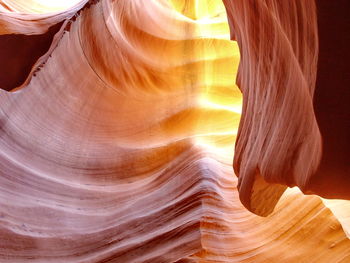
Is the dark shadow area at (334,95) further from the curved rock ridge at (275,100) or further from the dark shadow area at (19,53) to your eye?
the dark shadow area at (19,53)

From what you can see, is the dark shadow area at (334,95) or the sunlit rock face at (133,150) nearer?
the dark shadow area at (334,95)

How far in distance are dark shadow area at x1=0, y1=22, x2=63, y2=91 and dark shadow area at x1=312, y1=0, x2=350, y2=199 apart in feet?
5.69

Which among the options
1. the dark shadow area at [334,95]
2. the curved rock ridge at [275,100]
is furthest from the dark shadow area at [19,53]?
the dark shadow area at [334,95]

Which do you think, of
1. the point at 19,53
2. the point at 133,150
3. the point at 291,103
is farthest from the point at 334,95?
the point at 19,53

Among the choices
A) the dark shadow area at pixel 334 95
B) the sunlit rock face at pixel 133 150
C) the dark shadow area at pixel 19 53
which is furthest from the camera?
the dark shadow area at pixel 19 53

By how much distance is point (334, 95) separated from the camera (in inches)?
33.5

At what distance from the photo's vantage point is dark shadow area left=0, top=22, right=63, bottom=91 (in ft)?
7.66

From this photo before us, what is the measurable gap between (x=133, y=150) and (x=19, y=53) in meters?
1.00

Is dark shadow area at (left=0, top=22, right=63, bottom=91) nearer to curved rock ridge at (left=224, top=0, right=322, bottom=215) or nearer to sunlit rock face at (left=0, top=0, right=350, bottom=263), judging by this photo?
sunlit rock face at (left=0, top=0, right=350, bottom=263)

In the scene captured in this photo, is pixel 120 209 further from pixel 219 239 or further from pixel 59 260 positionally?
pixel 219 239

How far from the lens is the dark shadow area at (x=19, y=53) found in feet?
7.66

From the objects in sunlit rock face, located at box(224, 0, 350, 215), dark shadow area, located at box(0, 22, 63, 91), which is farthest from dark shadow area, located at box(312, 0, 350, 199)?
dark shadow area, located at box(0, 22, 63, 91)

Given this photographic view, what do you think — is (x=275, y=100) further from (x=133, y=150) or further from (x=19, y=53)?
(x=19, y=53)

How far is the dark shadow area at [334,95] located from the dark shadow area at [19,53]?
174 cm
